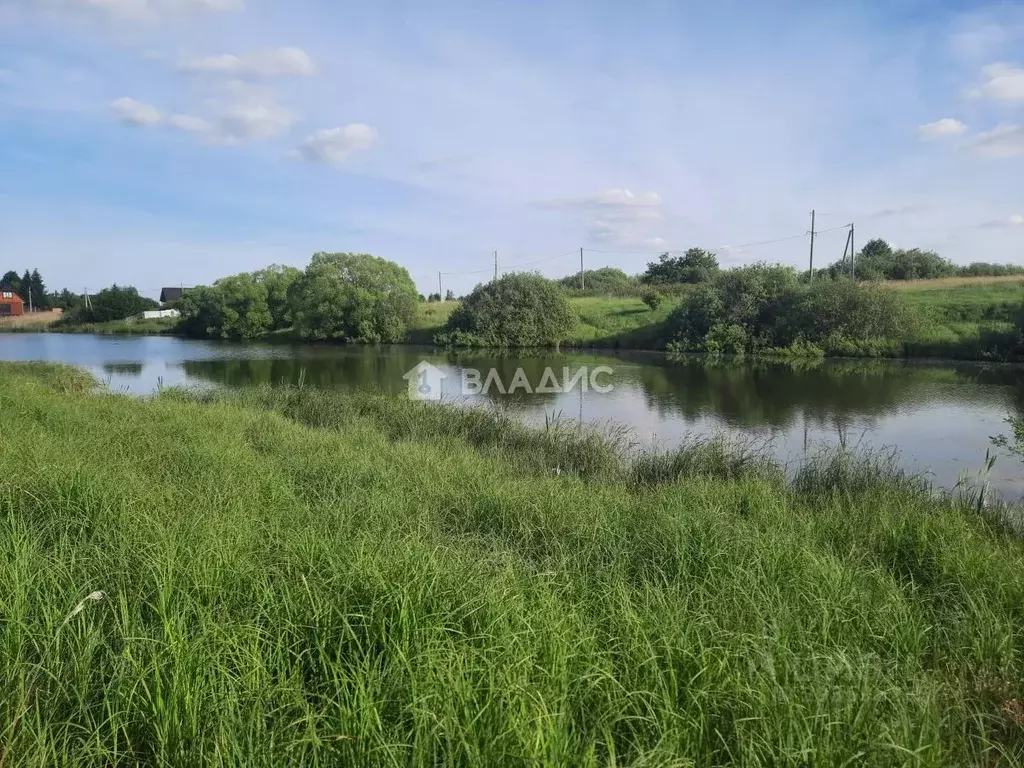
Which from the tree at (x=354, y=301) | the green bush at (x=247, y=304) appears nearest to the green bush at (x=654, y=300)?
the tree at (x=354, y=301)

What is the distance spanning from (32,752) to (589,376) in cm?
2133

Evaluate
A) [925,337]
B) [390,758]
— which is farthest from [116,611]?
[925,337]

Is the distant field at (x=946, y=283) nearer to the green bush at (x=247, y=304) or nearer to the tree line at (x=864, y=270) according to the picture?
the tree line at (x=864, y=270)

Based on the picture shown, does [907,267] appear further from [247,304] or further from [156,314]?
[156,314]

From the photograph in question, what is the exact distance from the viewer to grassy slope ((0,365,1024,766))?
2012 mm

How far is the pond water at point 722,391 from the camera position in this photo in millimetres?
11516

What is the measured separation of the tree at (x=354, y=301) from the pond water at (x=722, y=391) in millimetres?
6886

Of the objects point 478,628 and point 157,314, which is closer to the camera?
point 478,628

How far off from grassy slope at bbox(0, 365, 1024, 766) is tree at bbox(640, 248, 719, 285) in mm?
46264

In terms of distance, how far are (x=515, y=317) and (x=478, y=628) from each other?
1380 inches

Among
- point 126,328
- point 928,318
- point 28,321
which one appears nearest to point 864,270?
point 928,318

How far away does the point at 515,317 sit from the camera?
123 feet

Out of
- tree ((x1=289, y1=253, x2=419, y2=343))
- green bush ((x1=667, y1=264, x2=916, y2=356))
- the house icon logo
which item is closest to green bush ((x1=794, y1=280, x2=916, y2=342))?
green bush ((x1=667, y1=264, x2=916, y2=356))

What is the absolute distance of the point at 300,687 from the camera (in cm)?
222
